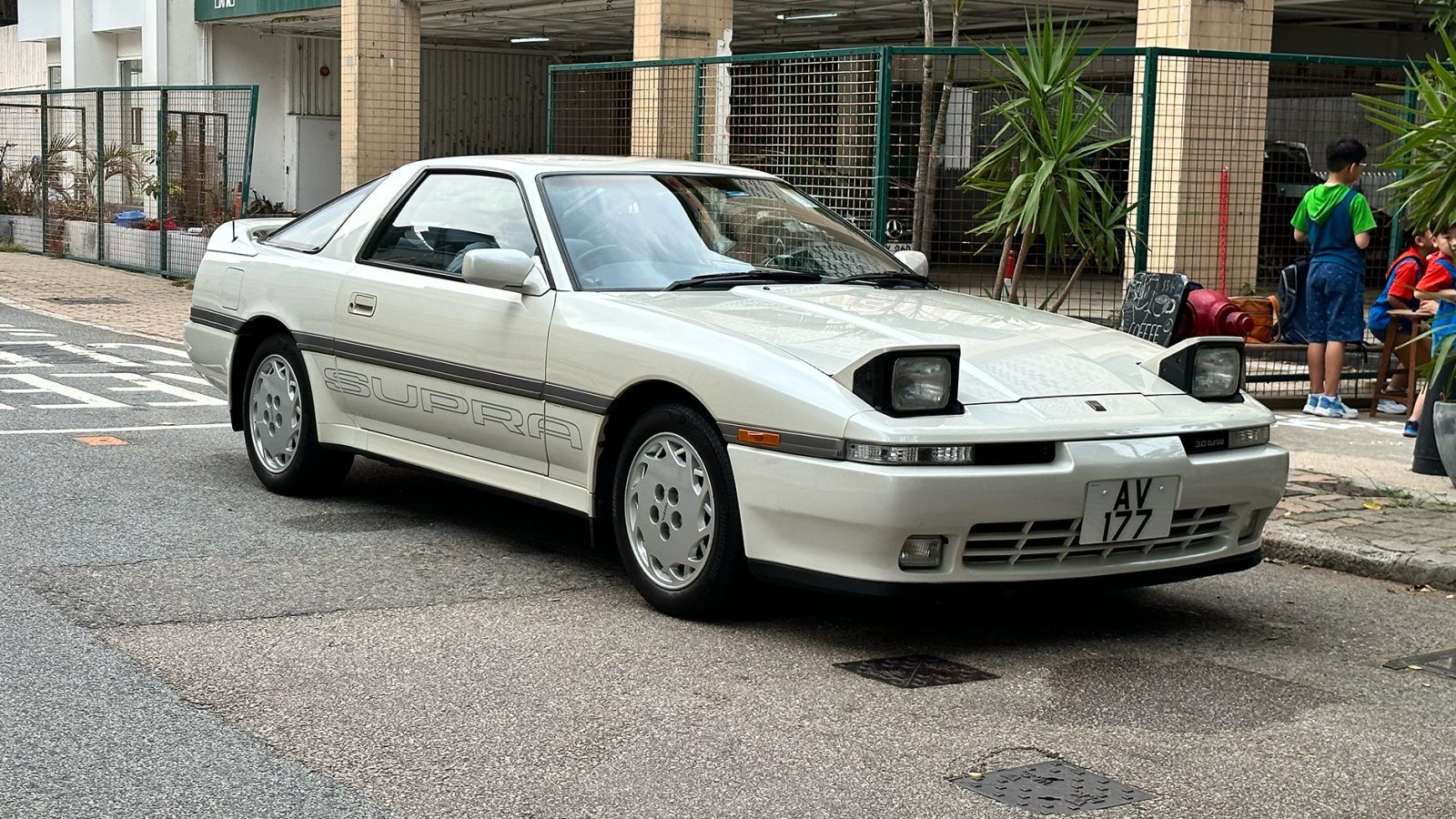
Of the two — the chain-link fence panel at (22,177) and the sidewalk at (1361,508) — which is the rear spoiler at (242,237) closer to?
the sidewalk at (1361,508)

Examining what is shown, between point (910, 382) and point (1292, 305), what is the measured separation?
752cm

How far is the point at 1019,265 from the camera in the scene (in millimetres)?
9742

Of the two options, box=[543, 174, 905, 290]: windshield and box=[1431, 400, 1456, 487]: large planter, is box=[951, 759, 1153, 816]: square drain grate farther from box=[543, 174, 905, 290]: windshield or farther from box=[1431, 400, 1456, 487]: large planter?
box=[1431, 400, 1456, 487]: large planter

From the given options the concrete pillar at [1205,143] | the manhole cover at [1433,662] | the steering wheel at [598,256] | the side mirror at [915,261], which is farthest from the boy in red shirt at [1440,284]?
the steering wheel at [598,256]

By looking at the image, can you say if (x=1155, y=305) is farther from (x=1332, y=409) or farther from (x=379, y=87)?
(x=379, y=87)

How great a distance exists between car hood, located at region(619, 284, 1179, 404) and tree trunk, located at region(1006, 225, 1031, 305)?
287cm

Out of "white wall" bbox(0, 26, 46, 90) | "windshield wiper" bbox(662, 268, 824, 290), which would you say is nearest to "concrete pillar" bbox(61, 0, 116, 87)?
"white wall" bbox(0, 26, 46, 90)

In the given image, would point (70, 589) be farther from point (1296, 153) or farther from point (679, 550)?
point (1296, 153)

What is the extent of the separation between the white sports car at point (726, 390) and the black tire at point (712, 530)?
0.01 metres

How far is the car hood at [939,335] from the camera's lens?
5445 mm

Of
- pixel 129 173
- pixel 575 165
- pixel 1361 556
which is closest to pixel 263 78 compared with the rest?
pixel 129 173

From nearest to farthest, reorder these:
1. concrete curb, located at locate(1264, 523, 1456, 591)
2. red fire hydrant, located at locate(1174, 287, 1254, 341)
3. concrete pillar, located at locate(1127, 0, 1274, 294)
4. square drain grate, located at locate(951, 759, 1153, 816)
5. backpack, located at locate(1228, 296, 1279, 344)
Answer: square drain grate, located at locate(951, 759, 1153, 816) → concrete curb, located at locate(1264, 523, 1456, 591) → red fire hydrant, located at locate(1174, 287, 1254, 341) → concrete pillar, located at locate(1127, 0, 1274, 294) → backpack, located at locate(1228, 296, 1279, 344)

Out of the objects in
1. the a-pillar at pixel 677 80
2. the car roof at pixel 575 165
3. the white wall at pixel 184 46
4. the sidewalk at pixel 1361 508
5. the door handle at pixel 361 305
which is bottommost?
the sidewalk at pixel 1361 508

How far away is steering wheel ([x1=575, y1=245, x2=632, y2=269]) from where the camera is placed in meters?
6.32
